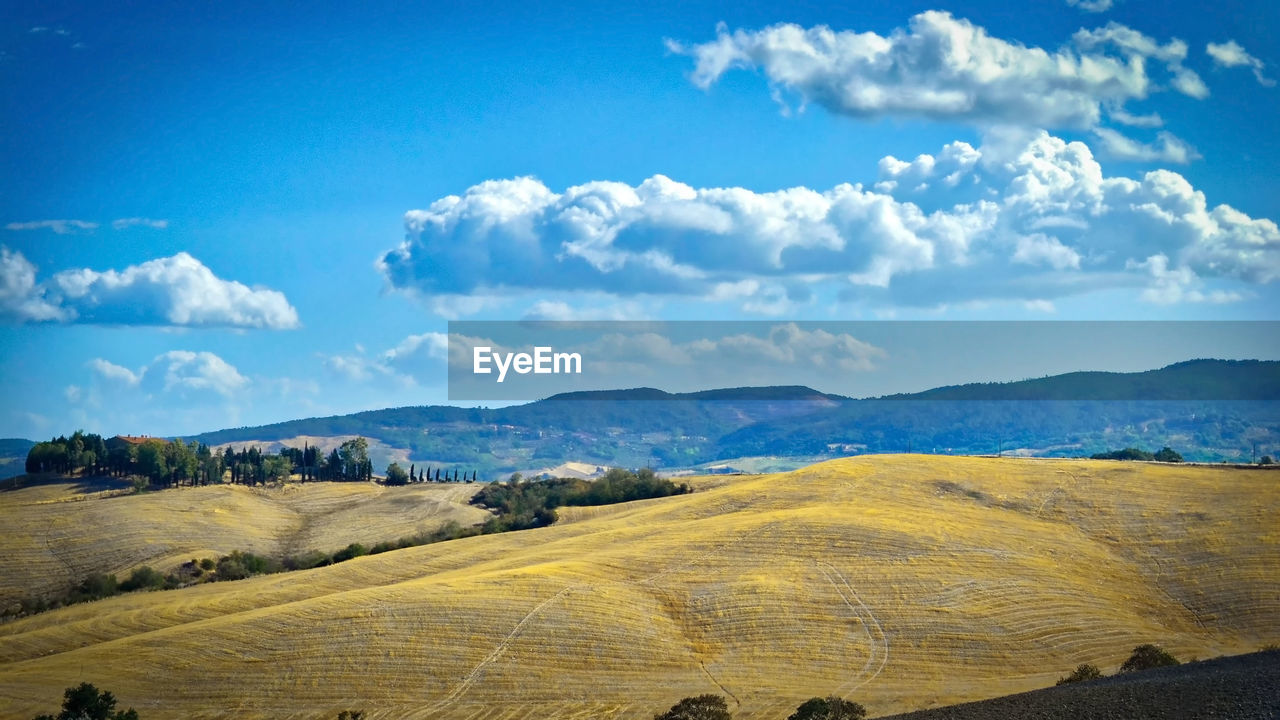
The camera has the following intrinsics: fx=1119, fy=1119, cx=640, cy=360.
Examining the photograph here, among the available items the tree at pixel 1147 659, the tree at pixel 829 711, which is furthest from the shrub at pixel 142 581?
the tree at pixel 1147 659

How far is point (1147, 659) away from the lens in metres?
59.5

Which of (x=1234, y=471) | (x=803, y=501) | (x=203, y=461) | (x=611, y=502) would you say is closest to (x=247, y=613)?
(x=803, y=501)

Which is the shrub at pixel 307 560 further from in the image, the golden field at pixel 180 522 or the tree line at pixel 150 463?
the tree line at pixel 150 463

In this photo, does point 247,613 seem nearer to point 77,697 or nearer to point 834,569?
point 77,697

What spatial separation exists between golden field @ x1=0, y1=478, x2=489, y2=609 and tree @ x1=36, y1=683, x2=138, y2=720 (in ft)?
189

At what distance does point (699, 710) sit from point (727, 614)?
1457cm

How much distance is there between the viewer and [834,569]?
243ft

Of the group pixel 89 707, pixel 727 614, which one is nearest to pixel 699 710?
pixel 727 614

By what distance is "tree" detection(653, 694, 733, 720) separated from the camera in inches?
2039

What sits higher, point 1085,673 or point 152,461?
point 152,461

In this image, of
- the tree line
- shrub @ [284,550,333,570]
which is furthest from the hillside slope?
the tree line

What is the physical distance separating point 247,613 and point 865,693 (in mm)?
39858

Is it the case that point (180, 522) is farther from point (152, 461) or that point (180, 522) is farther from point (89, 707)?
point (89, 707)

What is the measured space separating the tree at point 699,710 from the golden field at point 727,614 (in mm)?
1867
